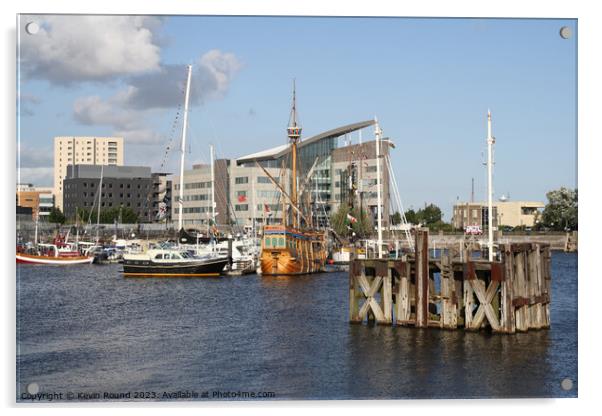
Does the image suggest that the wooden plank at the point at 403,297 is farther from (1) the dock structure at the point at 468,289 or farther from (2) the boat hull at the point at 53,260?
(2) the boat hull at the point at 53,260

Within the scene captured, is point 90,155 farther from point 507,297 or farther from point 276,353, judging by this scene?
point 507,297

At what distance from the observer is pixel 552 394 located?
75.9ft

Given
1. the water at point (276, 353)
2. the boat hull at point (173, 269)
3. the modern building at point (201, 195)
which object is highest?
the modern building at point (201, 195)

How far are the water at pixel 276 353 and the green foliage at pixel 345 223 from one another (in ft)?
202

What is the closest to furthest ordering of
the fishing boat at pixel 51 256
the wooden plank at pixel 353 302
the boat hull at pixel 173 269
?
the wooden plank at pixel 353 302, the boat hull at pixel 173 269, the fishing boat at pixel 51 256

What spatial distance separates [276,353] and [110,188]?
363 feet

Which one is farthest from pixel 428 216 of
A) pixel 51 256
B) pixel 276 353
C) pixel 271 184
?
pixel 276 353

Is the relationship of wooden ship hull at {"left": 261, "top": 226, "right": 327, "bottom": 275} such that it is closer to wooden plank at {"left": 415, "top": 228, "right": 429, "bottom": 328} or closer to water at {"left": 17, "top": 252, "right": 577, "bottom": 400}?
water at {"left": 17, "top": 252, "right": 577, "bottom": 400}

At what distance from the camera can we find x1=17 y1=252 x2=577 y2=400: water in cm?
2380

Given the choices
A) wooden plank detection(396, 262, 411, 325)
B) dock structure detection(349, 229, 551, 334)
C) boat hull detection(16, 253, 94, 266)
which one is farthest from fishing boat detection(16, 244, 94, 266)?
wooden plank detection(396, 262, 411, 325)

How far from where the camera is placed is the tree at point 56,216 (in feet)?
398

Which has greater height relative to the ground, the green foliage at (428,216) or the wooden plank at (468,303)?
the green foliage at (428,216)

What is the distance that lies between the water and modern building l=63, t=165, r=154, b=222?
84752mm

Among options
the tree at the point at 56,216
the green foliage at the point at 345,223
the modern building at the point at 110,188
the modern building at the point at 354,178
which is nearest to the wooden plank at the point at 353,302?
the green foliage at the point at 345,223
